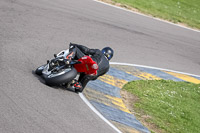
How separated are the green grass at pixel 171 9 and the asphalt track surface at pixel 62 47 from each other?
4.38 ft

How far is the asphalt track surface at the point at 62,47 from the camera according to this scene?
279 inches

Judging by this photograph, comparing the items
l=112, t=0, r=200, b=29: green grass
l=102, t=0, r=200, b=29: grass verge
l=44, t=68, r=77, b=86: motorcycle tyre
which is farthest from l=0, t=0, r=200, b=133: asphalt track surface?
l=112, t=0, r=200, b=29: green grass

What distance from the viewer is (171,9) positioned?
20828mm

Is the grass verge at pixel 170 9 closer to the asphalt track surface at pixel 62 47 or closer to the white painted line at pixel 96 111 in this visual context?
the asphalt track surface at pixel 62 47

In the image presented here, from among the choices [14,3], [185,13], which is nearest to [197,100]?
[14,3]

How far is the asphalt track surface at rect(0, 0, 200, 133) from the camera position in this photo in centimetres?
708

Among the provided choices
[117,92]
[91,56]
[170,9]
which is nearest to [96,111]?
[91,56]

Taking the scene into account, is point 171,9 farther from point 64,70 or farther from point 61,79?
point 61,79

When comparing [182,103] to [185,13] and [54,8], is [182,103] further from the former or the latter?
[185,13]

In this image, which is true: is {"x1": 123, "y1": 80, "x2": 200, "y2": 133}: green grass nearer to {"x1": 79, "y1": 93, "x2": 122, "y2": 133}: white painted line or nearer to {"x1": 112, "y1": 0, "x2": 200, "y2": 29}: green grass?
Answer: {"x1": 79, "y1": 93, "x2": 122, "y2": 133}: white painted line

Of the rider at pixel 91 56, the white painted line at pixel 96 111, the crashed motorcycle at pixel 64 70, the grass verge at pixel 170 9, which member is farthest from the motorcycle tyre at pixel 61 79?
the grass verge at pixel 170 9

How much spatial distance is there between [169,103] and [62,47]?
3870mm

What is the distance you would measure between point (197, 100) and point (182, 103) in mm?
897

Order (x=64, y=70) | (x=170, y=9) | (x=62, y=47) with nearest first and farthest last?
(x=64, y=70), (x=62, y=47), (x=170, y=9)
